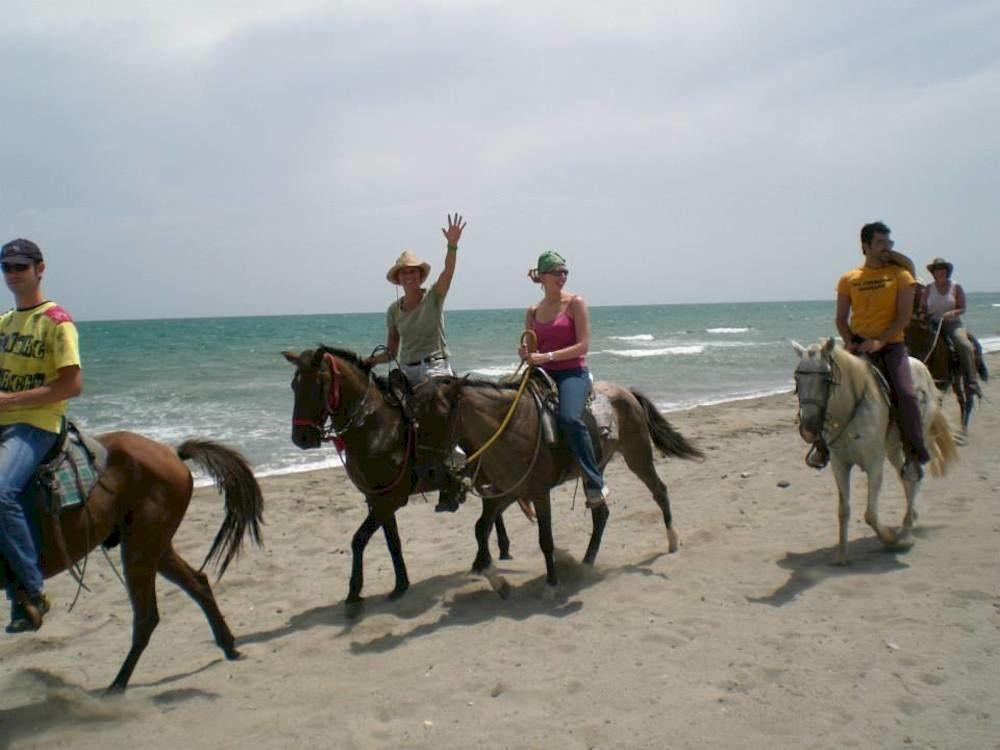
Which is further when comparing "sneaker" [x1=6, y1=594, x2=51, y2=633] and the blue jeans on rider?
the blue jeans on rider

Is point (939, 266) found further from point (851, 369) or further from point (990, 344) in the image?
point (990, 344)

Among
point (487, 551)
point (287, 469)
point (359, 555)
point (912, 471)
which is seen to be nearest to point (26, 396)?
point (359, 555)

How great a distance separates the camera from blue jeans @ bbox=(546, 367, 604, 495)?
565 centimetres

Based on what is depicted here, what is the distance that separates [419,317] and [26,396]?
2951 mm

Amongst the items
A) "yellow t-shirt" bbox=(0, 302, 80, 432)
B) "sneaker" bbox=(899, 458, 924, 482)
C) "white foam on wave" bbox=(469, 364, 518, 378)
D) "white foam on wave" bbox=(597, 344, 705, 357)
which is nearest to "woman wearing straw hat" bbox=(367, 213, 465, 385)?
"yellow t-shirt" bbox=(0, 302, 80, 432)

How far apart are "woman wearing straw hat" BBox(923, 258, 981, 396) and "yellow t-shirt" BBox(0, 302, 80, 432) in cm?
988

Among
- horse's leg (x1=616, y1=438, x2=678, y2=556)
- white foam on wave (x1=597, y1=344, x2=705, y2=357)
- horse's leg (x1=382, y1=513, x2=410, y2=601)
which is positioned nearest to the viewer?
horse's leg (x1=382, y1=513, x2=410, y2=601)

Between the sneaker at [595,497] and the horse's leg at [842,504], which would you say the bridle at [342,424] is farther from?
the horse's leg at [842,504]

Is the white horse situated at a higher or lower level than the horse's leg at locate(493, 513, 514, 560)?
higher

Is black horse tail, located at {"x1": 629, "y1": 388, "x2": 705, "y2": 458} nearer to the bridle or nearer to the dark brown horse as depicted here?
the dark brown horse

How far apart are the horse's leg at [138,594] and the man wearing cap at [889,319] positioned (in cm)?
480

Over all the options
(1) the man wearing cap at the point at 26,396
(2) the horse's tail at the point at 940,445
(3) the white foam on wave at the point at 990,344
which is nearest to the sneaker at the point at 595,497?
(2) the horse's tail at the point at 940,445

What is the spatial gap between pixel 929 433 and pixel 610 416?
9.34 feet

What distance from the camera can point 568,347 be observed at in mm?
5672
